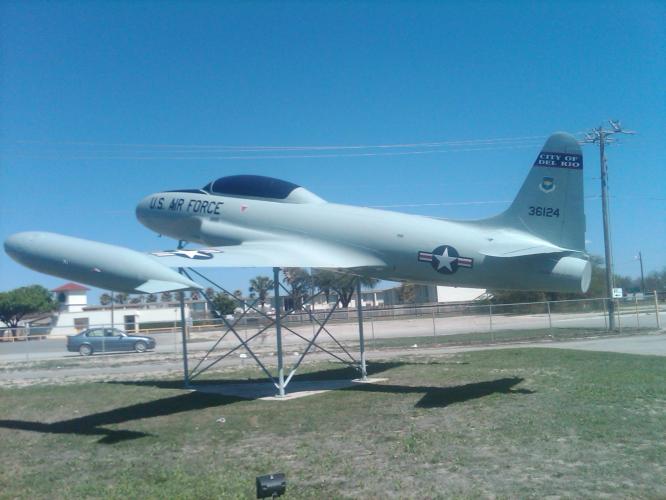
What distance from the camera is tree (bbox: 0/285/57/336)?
7238cm

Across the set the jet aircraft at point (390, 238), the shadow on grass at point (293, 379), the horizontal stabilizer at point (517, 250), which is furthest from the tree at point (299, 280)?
the horizontal stabilizer at point (517, 250)

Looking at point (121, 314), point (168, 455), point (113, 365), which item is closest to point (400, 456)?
point (168, 455)

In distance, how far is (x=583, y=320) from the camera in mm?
46062

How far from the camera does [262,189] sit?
61.6 ft

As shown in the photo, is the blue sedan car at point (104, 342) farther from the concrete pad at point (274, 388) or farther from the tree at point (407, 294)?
the tree at point (407, 294)

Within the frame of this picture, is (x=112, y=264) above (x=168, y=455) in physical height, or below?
above

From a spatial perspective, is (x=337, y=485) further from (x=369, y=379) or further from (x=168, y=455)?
(x=369, y=379)

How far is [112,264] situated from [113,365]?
19.5 meters

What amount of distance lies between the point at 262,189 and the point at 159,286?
8.08 m

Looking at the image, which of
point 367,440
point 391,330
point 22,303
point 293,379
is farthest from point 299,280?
point 22,303

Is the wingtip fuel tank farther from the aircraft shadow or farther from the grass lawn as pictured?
the aircraft shadow

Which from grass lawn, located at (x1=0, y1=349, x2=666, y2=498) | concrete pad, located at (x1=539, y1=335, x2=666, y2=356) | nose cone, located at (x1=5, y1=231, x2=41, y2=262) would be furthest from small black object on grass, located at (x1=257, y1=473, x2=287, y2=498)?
concrete pad, located at (x1=539, y1=335, x2=666, y2=356)

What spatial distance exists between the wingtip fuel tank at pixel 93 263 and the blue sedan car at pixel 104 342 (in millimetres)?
25250

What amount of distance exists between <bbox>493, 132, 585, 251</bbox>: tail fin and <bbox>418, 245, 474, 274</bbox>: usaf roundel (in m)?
1.72
